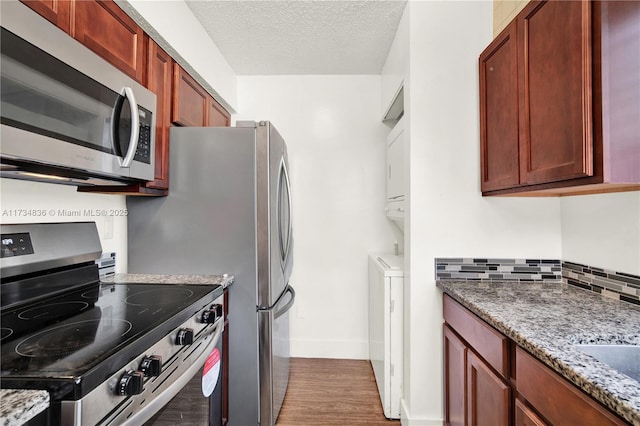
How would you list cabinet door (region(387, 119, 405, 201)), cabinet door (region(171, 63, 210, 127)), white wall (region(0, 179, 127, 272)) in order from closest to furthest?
white wall (region(0, 179, 127, 272)) → cabinet door (region(171, 63, 210, 127)) → cabinet door (region(387, 119, 405, 201))

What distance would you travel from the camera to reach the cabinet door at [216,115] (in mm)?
2295

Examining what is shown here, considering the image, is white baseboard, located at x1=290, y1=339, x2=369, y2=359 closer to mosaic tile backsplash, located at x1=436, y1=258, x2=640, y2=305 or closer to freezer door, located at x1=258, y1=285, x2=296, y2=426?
freezer door, located at x1=258, y1=285, x2=296, y2=426

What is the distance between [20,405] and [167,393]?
1.36 feet

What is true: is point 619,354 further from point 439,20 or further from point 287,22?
point 287,22

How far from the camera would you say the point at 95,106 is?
112cm

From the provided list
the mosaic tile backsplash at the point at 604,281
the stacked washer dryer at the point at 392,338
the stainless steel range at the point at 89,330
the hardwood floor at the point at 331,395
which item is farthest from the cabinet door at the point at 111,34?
the mosaic tile backsplash at the point at 604,281

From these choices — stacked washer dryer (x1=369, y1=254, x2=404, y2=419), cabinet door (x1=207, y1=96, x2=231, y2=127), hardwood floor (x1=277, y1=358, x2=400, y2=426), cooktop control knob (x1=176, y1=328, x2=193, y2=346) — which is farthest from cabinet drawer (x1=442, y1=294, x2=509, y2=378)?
cabinet door (x1=207, y1=96, x2=231, y2=127)

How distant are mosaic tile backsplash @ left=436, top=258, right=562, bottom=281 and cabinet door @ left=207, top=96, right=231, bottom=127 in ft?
6.10

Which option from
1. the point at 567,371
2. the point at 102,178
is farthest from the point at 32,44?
the point at 567,371

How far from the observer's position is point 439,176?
5.62 ft

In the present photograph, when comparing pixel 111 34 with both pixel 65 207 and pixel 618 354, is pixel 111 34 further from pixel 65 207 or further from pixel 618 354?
pixel 618 354

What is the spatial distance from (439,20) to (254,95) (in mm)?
1698

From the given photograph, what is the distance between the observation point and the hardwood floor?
1913mm

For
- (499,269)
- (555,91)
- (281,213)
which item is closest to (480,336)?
(499,269)
